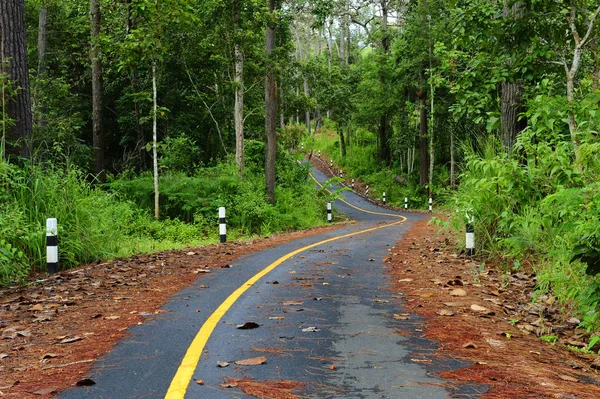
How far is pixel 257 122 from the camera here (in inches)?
1214

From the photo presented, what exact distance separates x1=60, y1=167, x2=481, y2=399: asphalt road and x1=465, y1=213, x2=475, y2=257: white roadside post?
262 cm

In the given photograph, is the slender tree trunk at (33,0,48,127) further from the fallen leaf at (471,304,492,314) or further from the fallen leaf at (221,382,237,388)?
the fallen leaf at (221,382,237,388)

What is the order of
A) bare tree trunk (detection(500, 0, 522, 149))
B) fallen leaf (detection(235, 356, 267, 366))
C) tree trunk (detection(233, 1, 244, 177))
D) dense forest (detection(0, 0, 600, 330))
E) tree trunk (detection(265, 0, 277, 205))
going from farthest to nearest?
tree trunk (detection(265, 0, 277, 205)) < tree trunk (detection(233, 1, 244, 177)) < bare tree trunk (detection(500, 0, 522, 149)) < dense forest (detection(0, 0, 600, 330)) < fallen leaf (detection(235, 356, 267, 366))

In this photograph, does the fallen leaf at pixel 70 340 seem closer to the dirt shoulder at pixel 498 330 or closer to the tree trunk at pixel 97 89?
the dirt shoulder at pixel 498 330

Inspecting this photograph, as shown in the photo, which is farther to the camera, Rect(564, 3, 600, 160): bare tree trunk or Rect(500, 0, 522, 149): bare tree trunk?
Rect(500, 0, 522, 149): bare tree trunk

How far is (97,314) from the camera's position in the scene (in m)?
6.64

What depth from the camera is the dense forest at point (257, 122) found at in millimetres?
8961

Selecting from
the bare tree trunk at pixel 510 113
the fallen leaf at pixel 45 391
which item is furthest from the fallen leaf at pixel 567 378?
the bare tree trunk at pixel 510 113

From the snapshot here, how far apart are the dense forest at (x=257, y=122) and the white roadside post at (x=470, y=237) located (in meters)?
0.26

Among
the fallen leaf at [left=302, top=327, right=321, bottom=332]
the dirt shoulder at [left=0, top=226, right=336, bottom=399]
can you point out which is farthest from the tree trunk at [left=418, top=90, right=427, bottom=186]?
the fallen leaf at [left=302, top=327, right=321, bottom=332]

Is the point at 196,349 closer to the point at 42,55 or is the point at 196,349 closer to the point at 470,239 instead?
the point at 470,239

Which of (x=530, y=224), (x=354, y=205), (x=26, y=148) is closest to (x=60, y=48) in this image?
(x=26, y=148)

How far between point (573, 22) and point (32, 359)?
952 cm

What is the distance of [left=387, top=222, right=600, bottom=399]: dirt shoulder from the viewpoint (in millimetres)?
4332
